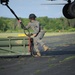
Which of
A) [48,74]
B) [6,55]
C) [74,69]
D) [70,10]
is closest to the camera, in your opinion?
[48,74]

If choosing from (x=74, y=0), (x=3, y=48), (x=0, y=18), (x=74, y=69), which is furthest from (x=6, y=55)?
(x=0, y=18)

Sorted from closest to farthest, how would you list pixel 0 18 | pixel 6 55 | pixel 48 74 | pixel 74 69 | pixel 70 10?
1. pixel 48 74
2. pixel 74 69
3. pixel 6 55
4. pixel 70 10
5. pixel 0 18

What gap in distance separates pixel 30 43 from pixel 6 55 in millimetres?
996

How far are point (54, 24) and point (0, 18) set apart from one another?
773 inches

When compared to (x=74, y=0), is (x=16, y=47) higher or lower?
lower

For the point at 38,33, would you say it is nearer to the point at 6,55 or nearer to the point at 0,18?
the point at 6,55

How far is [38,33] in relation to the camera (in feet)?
39.9

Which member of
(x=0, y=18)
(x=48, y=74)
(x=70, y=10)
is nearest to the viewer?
(x=48, y=74)

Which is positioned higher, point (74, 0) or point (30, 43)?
point (74, 0)

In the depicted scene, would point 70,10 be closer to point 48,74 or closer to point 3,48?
point 3,48

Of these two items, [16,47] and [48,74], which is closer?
[48,74]

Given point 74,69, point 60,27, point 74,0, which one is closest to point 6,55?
point 74,69

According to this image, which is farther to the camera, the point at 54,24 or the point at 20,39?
the point at 54,24

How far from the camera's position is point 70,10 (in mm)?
15148
